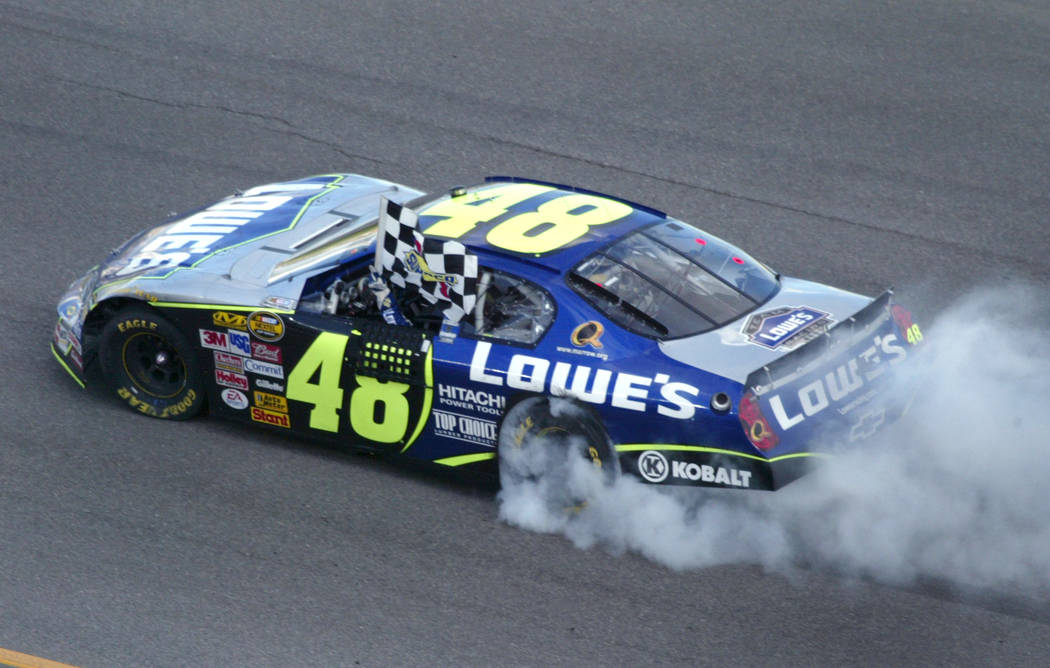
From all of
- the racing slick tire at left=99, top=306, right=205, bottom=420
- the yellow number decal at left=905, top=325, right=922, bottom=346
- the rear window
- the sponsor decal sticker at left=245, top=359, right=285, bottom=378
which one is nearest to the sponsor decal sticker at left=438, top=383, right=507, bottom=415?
the rear window

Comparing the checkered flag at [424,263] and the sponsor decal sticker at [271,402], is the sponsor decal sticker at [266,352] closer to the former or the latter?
the sponsor decal sticker at [271,402]

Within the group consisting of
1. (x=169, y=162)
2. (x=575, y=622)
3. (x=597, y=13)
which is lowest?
(x=575, y=622)

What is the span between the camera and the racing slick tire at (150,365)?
6.58 metres

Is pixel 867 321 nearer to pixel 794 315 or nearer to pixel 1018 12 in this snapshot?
pixel 794 315

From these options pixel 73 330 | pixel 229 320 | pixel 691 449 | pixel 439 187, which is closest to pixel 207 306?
pixel 229 320

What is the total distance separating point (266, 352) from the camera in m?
6.37

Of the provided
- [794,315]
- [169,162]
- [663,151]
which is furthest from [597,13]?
[794,315]

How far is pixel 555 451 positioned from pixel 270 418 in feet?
5.23

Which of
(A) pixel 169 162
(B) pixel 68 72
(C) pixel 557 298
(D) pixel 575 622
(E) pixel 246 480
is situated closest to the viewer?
(D) pixel 575 622

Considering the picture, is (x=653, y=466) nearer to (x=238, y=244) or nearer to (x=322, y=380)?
(x=322, y=380)

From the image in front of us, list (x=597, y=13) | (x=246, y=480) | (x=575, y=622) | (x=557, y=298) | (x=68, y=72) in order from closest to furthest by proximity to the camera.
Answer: (x=575, y=622), (x=557, y=298), (x=246, y=480), (x=68, y=72), (x=597, y=13)

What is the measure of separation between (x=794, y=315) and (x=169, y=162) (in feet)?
18.2

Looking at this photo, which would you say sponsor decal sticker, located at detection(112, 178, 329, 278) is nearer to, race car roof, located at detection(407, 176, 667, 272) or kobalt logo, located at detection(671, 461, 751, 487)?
race car roof, located at detection(407, 176, 667, 272)

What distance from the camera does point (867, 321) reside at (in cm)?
606
